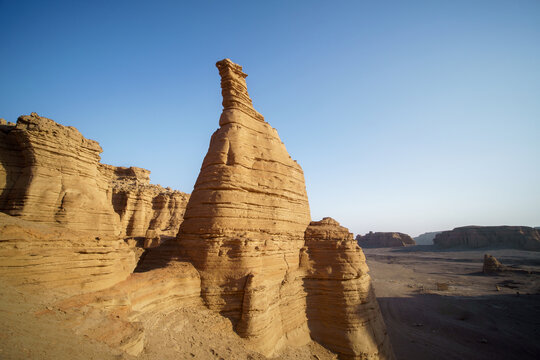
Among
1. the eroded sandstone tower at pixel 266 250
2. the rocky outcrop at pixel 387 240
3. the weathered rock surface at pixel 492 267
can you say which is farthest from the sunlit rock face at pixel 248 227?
the rocky outcrop at pixel 387 240

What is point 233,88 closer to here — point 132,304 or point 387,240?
point 132,304

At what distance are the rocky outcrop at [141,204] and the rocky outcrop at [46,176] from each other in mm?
12629

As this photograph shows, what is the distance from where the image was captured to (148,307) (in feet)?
30.6

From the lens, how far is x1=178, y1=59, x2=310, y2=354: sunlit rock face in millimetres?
11254

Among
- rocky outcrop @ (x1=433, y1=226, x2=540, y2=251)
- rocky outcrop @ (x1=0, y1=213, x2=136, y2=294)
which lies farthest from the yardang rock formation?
rocky outcrop @ (x1=433, y1=226, x2=540, y2=251)

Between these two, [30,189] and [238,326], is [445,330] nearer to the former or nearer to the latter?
[238,326]

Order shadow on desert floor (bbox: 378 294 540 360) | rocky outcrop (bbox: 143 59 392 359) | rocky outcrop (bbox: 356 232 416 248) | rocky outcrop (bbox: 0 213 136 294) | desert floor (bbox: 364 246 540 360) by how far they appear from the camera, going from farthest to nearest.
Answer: rocky outcrop (bbox: 356 232 416 248)
desert floor (bbox: 364 246 540 360)
shadow on desert floor (bbox: 378 294 540 360)
rocky outcrop (bbox: 143 59 392 359)
rocky outcrop (bbox: 0 213 136 294)

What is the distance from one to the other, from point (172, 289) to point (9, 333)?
5939mm

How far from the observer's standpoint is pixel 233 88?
15938 millimetres

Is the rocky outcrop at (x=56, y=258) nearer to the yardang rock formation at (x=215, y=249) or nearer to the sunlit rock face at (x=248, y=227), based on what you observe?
the yardang rock formation at (x=215, y=249)

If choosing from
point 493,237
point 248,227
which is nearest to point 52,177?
point 248,227

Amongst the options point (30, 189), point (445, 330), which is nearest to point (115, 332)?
point (30, 189)

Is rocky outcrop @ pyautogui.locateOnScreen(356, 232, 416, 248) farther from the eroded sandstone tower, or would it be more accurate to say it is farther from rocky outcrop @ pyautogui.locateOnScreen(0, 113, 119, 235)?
rocky outcrop @ pyautogui.locateOnScreen(0, 113, 119, 235)

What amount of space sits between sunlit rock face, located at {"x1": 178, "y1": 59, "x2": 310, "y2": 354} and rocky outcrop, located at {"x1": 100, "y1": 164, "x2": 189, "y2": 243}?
15695 millimetres
